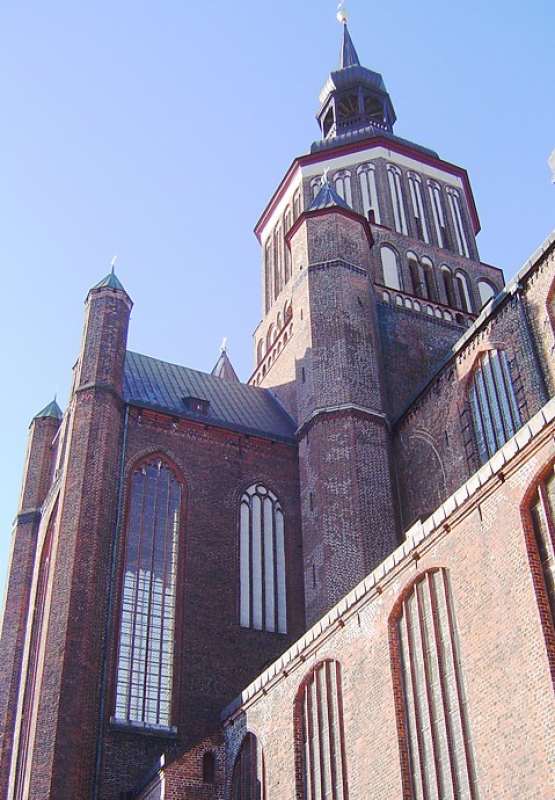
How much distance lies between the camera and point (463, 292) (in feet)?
130

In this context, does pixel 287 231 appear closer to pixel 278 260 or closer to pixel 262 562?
pixel 278 260

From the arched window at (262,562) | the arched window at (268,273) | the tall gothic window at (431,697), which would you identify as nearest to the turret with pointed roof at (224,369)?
the arched window at (268,273)

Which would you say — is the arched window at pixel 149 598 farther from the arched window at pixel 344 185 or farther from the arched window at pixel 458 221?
the arched window at pixel 458 221

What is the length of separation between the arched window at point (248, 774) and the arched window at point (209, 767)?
485 millimetres

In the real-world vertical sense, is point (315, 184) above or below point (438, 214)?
above

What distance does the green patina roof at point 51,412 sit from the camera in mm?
35781

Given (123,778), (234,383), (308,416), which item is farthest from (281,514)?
(123,778)

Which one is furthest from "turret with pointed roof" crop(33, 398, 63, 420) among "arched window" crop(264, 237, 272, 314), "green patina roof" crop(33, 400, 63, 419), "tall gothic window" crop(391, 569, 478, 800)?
"tall gothic window" crop(391, 569, 478, 800)

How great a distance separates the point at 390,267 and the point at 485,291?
413cm

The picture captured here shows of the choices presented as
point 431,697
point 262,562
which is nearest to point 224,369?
point 262,562

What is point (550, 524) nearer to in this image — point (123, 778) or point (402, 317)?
point (123, 778)

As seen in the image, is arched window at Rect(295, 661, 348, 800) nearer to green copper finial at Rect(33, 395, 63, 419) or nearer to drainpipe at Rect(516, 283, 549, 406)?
drainpipe at Rect(516, 283, 549, 406)

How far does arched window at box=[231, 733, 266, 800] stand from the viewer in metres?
21.1

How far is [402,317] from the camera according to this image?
3562 cm
